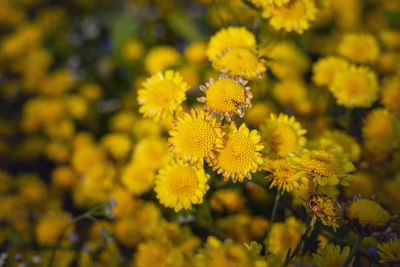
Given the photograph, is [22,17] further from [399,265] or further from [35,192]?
[399,265]

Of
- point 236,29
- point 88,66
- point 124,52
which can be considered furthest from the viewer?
point 88,66

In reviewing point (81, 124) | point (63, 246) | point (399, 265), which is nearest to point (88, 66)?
point (81, 124)

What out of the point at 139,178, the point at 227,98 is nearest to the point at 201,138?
the point at 227,98

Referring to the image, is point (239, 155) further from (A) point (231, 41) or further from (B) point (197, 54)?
(B) point (197, 54)

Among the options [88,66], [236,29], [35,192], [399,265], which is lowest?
[35,192]

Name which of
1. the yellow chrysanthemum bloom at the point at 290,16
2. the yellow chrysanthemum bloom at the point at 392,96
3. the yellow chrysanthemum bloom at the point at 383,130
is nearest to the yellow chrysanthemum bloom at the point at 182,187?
the yellow chrysanthemum bloom at the point at 290,16

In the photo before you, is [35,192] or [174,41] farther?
[174,41]
